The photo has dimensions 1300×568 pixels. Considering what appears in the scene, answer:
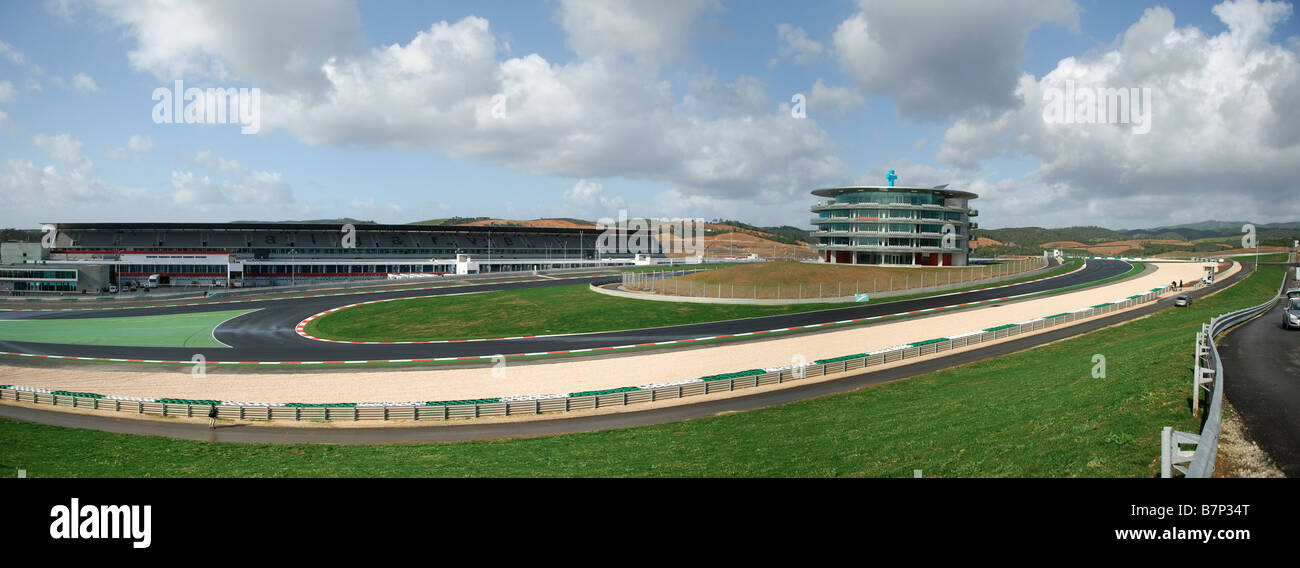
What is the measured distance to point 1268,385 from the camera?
54.9 feet

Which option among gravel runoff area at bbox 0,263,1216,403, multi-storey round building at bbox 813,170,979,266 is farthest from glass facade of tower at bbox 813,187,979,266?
gravel runoff area at bbox 0,263,1216,403

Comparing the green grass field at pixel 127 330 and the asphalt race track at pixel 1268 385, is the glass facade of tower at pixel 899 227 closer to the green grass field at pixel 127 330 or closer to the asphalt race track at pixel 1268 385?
the asphalt race track at pixel 1268 385

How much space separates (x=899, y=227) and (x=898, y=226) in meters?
0.24

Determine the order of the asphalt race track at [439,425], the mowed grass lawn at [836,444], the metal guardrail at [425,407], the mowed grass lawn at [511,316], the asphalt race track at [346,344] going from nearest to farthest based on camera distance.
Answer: the mowed grass lawn at [836,444], the asphalt race track at [439,425], the metal guardrail at [425,407], the asphalt race track at [346,344], the mowed grass lawn at [511,316]

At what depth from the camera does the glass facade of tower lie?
94125 mm

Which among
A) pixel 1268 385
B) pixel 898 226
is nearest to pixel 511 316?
pixel 1268 385

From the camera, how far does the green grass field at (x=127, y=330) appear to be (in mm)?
50875

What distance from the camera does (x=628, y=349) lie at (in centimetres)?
4372

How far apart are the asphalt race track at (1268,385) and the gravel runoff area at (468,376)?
1909 cm

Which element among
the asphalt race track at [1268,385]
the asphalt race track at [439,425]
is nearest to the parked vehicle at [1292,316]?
the asphalt race track at [1268,385]

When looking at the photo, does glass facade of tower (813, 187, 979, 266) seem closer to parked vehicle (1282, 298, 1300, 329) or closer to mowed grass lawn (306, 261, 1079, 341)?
mowed grass lawn (306, 261, 1079, 341)
